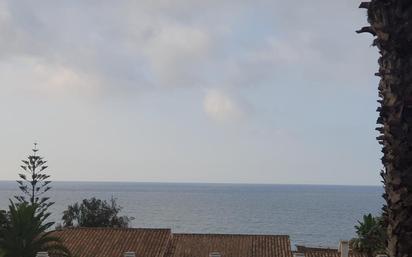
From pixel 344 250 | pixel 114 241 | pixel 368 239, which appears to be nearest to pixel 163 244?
pixel 114 241

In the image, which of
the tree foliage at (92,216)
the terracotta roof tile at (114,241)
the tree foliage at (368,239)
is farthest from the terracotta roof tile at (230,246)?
the tree foliage at (92,216)

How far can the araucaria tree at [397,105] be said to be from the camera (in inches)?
247

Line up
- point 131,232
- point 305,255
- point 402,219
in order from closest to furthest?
1. point 402,219
2. point 305,255
3. point 131,232

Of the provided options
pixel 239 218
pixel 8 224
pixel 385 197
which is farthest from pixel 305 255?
pixel 239 218

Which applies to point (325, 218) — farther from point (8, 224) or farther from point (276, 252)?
point (8, 224)

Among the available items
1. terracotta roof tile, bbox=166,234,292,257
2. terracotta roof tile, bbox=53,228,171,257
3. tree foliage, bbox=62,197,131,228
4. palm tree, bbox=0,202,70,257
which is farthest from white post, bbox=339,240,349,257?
tree foliage, bbox=62,197,131,228

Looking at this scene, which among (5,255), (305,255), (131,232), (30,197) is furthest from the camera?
(30,197)

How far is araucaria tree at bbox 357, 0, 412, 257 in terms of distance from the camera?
627 cm

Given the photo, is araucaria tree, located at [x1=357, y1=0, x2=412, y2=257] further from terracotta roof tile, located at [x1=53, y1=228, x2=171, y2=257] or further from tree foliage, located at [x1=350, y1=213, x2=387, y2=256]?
tree foliage, located at [x1=350, y1=213, x2=387, y2=256]

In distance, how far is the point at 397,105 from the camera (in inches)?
250

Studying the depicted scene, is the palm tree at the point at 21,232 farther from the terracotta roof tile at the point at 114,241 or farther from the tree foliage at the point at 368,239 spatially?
the tree foliage at the point at 368,239

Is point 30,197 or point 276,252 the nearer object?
point 276,252

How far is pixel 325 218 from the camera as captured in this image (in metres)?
130

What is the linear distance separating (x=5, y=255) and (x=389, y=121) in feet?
59.5
